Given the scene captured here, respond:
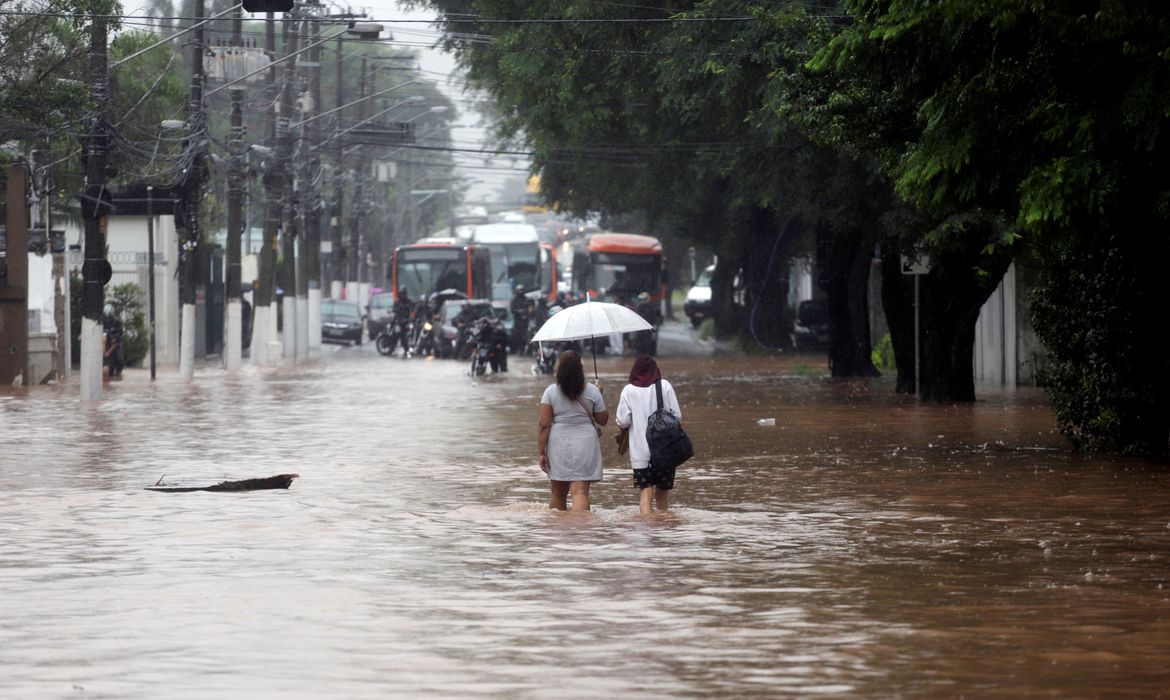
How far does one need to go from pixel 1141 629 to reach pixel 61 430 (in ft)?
59.4

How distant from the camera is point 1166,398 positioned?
1977 centimetres

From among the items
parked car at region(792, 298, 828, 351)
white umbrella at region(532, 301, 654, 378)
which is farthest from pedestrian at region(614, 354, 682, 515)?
parked car at region(792, 298, 828, 351)

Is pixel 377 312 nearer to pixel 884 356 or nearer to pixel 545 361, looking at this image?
pixel 545 361

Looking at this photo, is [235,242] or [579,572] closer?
[579,572]

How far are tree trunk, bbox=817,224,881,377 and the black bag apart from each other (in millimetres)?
23508

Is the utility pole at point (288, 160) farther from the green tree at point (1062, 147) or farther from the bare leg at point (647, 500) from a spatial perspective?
the bare leg at point (647, 500)

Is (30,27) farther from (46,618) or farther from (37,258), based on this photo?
(46,618)

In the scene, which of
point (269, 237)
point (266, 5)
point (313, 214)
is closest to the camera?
point (266, 5)

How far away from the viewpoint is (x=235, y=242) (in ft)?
148

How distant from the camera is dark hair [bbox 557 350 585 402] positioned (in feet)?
47.9

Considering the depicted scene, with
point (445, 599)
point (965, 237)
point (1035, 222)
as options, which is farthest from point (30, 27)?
point (445, 599)

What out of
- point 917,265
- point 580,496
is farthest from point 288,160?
point 580,496

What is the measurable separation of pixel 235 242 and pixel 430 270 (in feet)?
63.5

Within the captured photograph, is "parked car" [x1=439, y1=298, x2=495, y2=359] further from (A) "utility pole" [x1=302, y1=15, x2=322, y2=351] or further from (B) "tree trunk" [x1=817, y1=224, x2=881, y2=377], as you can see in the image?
(B) "tree trunk" [x1=817, y1=224, x2=881, y2=377]
